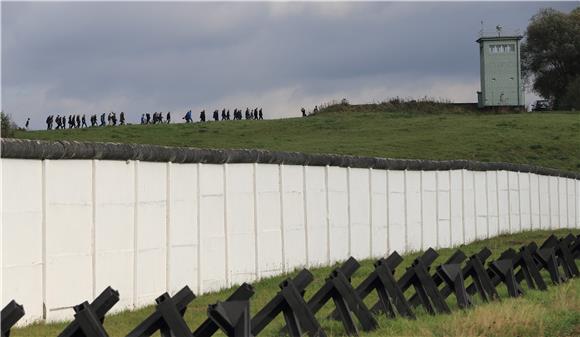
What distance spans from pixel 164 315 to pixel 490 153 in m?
54.4

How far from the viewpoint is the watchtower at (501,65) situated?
95562 mm

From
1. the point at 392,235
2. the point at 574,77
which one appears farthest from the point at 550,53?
the point at 392,235

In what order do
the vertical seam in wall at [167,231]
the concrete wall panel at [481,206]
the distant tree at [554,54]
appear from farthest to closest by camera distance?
the distant tree at [554,54] < the concrete wall panel at [481,206] < the vertical seam in wall at [167,231]

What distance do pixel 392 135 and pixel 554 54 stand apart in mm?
44357

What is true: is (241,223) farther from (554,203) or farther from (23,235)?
(554,203)

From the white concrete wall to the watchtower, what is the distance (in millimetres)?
66033

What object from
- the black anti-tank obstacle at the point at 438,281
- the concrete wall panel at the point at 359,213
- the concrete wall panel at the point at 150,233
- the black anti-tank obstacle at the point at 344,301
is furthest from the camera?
the concrete wall panel at the point at 359,213

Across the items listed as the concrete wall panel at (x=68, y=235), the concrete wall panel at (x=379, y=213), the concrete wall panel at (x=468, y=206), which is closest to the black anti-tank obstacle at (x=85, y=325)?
the concrete wall panel at (x=68, y=235)

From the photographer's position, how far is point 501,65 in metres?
95.8

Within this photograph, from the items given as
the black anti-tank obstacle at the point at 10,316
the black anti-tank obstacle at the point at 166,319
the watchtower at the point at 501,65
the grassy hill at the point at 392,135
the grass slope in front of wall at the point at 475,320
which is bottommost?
the grass slope in front of wall at the point at 475,320

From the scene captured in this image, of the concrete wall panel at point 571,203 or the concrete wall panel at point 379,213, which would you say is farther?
the concrete wall panel at point 571,203

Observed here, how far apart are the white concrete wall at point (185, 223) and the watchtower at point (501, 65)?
217 feet

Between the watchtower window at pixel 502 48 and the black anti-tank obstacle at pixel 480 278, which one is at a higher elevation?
the watchtower window at pixel 502 48

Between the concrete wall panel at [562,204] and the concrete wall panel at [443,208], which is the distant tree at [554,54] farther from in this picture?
the concrete wall panel at [443,208]
